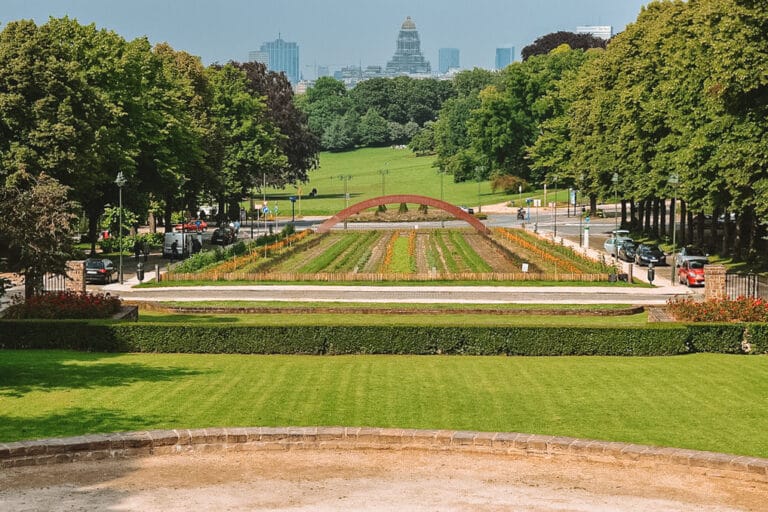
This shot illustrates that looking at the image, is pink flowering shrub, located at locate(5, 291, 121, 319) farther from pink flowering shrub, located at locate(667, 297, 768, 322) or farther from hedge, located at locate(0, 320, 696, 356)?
pink flowering shrub, located at locate(667, 297, 768, 322)

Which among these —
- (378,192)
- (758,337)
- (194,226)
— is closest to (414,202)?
(194,226)

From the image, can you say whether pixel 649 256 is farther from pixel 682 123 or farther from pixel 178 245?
pixel 178 245

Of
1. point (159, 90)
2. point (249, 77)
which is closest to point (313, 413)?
point (159, 90)

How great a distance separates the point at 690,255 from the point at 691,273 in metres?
7.46

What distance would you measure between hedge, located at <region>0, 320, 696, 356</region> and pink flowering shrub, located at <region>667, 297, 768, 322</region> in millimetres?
2776

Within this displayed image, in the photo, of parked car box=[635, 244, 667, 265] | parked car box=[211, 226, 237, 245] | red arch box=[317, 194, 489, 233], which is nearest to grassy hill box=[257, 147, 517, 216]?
red arch box=[317, 194, 489, 233]

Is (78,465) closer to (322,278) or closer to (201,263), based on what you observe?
(322,278)

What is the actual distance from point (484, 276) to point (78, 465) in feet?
144

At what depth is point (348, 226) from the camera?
117 m

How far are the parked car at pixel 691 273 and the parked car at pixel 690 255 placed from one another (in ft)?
2.97

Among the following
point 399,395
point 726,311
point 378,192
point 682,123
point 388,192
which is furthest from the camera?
point 378,192

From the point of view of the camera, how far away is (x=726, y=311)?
39062 mm

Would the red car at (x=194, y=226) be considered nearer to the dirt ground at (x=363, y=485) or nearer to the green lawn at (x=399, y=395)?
the green lawn at (x=399, y=395)

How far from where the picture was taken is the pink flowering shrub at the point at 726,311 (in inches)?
1537
